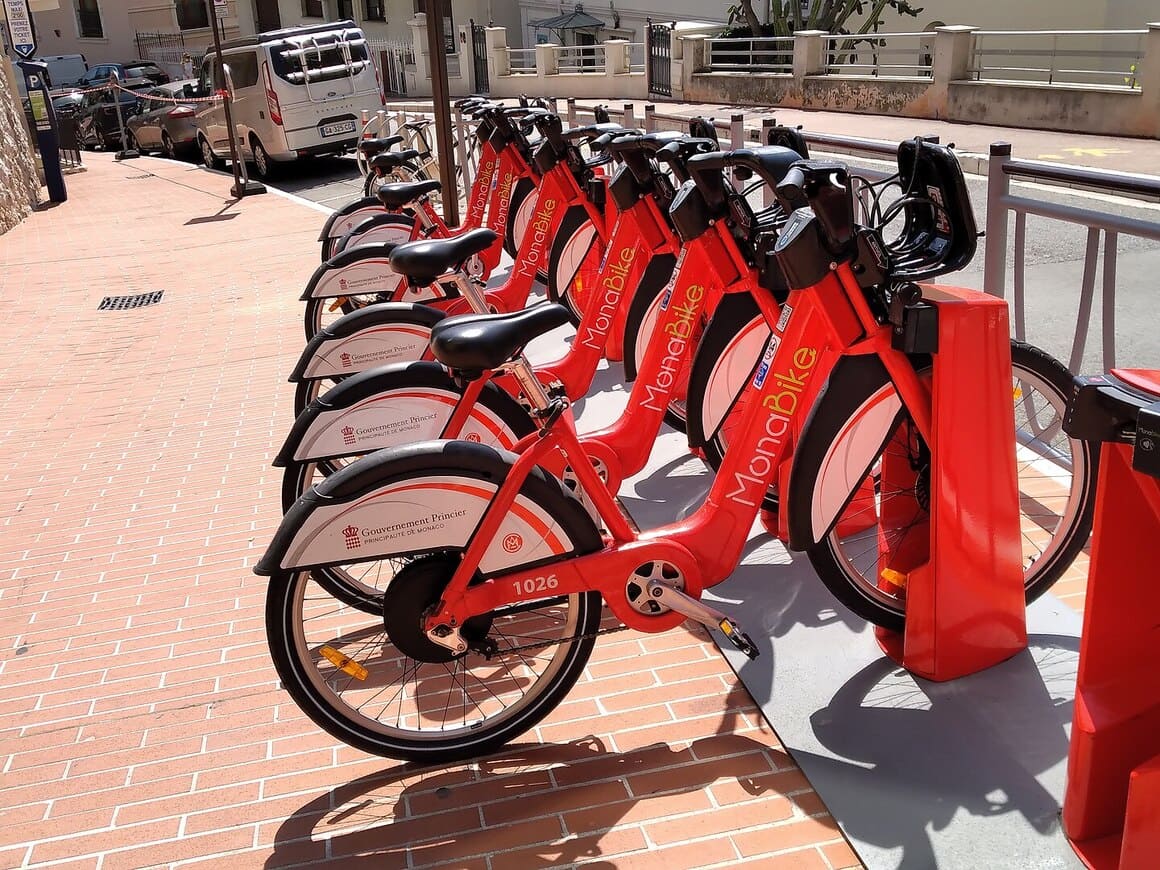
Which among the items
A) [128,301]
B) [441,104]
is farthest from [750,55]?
[441,104]

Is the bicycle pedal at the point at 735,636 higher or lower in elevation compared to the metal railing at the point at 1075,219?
lower

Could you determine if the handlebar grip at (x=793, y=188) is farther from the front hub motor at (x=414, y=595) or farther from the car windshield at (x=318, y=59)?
the car windshield at (x=318, y=59)

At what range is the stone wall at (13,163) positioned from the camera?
13.5 meters

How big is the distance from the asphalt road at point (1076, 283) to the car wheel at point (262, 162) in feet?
34.2

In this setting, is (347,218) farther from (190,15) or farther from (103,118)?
(190,15)

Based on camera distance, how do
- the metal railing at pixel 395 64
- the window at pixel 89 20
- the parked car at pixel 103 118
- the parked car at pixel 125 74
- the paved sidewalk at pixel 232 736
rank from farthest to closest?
1. the window at pixel 89 20
2. the metal railing at pixel 395 64
3. the parked car at pixel 125 74
4. the parked car at pixel 103 118
5. the paved sidewalk at pixel 232 736

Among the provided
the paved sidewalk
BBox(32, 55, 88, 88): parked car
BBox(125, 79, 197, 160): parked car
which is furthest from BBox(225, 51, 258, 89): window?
BBox(32, 55, 88, 88): parked car

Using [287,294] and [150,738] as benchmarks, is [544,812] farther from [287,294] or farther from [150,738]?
[287,294]

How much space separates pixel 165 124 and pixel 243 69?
6.22 metres

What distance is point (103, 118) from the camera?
1009 inches

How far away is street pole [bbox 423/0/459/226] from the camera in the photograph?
6.89 metres

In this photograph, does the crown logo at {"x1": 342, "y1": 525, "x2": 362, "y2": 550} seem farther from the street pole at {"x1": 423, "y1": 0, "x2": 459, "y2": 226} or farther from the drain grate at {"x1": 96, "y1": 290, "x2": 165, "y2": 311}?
the drain grate at {"x1": 96, "y1": 290, "x2": 165, "y2": 311}

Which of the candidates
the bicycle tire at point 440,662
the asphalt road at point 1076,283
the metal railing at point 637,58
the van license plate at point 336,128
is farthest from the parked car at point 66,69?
the bicycle tire at point 440,662

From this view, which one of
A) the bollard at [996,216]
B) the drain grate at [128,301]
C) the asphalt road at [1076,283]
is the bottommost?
the asphalt road at [1076,283]
